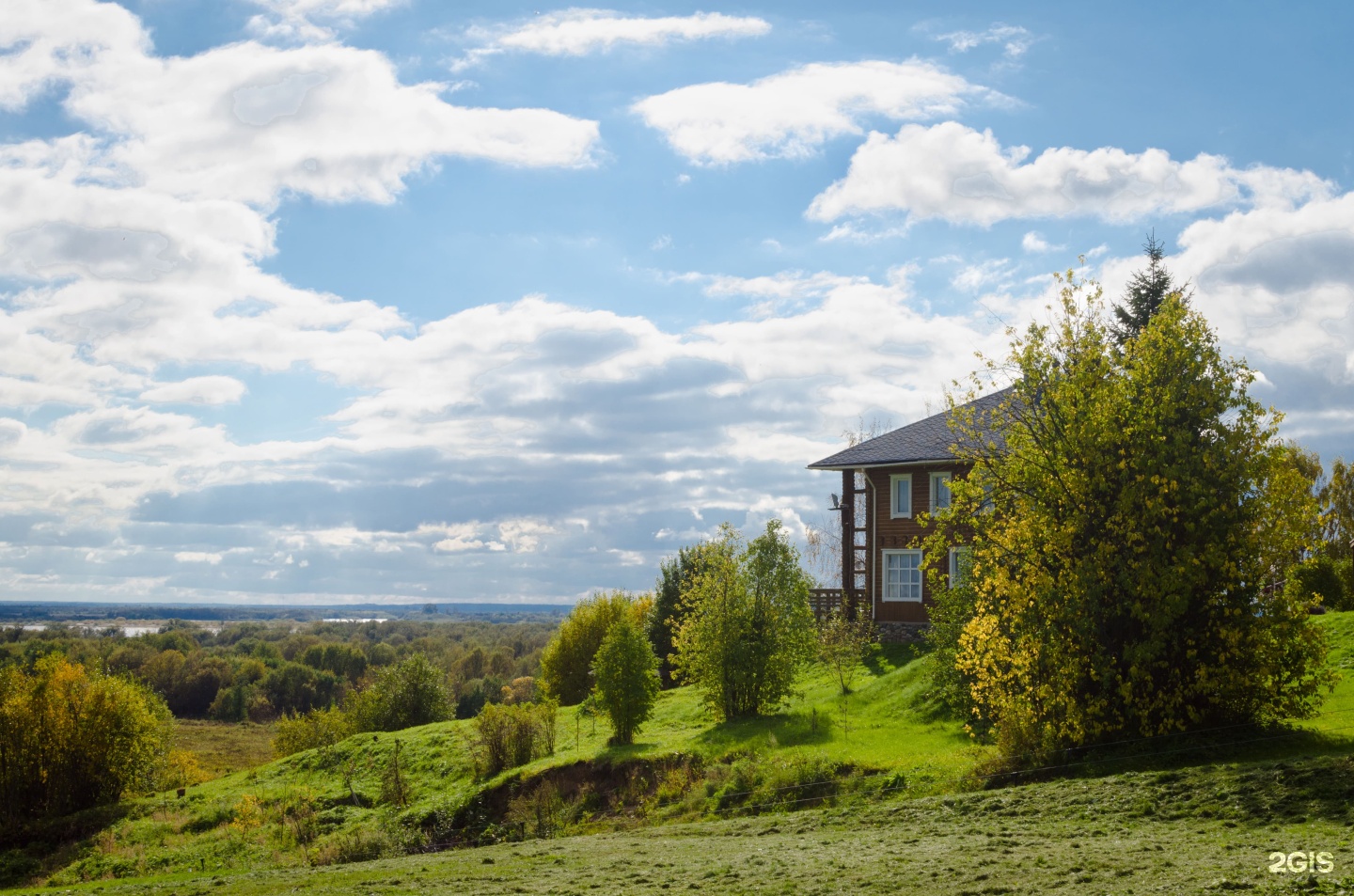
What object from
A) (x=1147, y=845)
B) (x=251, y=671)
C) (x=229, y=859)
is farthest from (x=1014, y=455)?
(x=251, y=671)

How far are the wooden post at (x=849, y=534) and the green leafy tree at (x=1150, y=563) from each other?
20357mm

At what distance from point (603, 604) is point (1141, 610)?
115ft

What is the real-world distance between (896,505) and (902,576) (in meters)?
2.65

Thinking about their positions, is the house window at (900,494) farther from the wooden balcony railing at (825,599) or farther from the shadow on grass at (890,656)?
the shadow on grass at (890,656)

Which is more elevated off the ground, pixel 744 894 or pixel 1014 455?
pixel 1014 455

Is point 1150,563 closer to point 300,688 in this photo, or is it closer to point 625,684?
point 625,684

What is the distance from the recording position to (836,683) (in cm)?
3322

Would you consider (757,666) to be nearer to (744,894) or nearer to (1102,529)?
(1102,529)

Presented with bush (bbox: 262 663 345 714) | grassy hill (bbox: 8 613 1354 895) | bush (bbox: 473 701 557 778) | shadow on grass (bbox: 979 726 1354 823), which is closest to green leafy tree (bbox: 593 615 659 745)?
grassy hill (bbox: 8 613 1354 895)

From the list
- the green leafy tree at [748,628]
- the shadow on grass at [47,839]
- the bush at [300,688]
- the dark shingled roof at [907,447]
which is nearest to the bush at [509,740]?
the green leafy tree at [748,628]

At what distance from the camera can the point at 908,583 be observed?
37.3m

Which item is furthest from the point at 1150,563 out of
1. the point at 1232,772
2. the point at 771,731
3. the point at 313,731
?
the point at 313,731

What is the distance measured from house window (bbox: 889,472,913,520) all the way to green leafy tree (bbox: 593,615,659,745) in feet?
39.7

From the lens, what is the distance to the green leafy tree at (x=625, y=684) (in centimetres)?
2944
